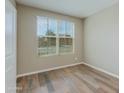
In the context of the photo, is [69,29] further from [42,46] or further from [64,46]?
[42,46]

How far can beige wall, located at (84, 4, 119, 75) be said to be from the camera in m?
2.88

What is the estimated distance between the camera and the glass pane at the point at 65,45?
3.81 metres

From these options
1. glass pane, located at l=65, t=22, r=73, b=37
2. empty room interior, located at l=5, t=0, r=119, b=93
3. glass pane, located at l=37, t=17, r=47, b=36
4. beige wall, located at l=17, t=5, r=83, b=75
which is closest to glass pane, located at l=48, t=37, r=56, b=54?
empty room interior, located at l=5, t=0, r=119, b=93

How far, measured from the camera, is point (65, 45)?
3.97 meters

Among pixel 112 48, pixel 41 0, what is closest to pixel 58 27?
pixel 41 0

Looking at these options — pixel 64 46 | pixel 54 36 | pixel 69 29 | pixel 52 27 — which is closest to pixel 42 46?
pixel 54 36

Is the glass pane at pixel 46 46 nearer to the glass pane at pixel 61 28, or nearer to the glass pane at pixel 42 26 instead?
the glass pane at pixel 42 26

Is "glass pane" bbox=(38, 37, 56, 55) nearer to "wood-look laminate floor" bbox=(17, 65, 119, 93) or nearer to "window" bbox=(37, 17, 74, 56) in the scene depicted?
"window" bbox=(37, 17, 74, 56)

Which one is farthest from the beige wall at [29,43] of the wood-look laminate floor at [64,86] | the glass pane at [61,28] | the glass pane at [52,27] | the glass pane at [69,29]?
the glass pane at [69,29]

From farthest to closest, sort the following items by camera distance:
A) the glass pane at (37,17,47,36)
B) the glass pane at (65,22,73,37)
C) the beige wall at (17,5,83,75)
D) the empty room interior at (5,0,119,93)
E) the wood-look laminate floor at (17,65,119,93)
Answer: the glass pane at (65,22,73,37)
the glass pane at (37,17,47,36)
the beige wall at (17,5,83,75)
the empty room interior at (5,0,119,93)
the wood-look laminate floor at (17,65,119,93)

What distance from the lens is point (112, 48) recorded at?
9.78 ft

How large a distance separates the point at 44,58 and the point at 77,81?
1.55 metres

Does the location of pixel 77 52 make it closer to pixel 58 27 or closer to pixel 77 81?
pixel 58 27

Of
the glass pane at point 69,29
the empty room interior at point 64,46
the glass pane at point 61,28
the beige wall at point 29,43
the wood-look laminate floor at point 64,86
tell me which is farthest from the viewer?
the glass pane at point 69,29
